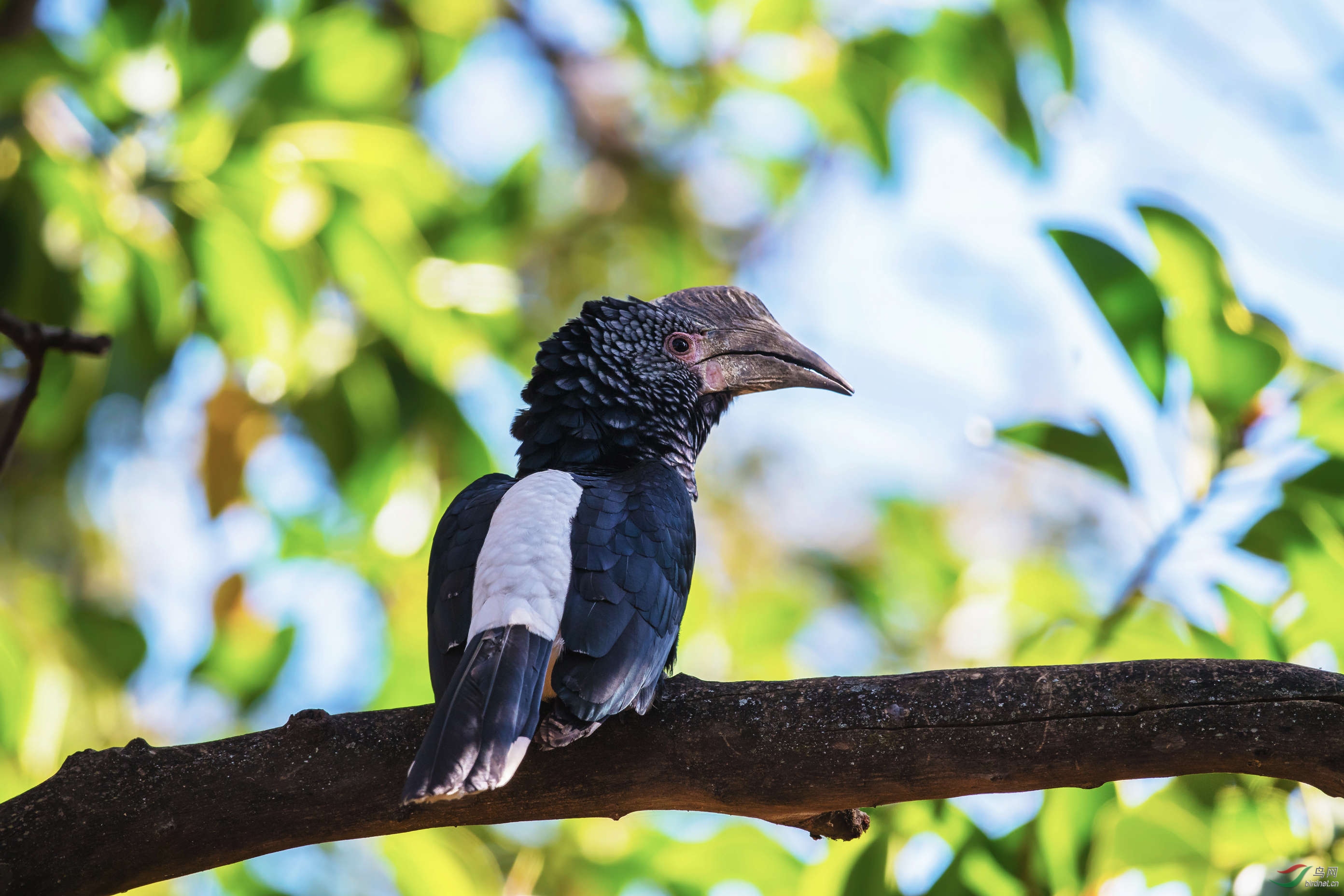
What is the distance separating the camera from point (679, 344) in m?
3.48

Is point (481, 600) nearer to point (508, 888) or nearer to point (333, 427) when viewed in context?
point (508, 888)

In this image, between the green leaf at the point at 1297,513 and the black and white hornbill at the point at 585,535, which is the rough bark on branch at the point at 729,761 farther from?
the green leaf at the point at 1297,513

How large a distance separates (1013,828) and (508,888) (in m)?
1.70

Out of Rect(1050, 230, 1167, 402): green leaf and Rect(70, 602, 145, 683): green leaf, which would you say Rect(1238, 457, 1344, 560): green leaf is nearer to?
Rect(1050, 230, 1167, 402): green leaf

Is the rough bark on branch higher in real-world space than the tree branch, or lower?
lower

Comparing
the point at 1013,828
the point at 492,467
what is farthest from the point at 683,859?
the point at 492,467

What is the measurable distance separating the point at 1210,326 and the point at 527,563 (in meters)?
2.20

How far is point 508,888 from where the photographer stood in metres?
3.63

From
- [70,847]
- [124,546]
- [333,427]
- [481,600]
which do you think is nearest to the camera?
[70,847]

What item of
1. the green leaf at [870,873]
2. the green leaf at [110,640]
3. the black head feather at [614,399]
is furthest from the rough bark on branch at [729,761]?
the green leaf at [110,640]

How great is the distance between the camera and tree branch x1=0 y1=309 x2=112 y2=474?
2.69 meters

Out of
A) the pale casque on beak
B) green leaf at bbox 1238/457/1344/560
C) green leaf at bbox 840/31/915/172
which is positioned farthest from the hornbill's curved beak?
green leaf at bbox 840/31/915/172

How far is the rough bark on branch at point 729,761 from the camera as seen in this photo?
1.97m

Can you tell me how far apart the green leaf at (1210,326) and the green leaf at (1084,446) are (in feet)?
1.06
